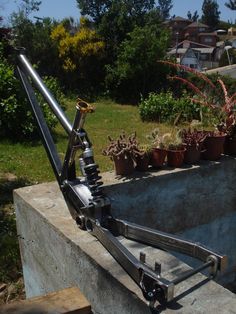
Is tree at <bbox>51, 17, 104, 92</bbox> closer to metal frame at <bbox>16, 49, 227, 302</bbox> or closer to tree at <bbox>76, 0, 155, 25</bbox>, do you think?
tree at <bbox>76, 0, 155, 25</bbox>

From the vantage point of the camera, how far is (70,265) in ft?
7.00

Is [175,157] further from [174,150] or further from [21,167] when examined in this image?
[21,167]

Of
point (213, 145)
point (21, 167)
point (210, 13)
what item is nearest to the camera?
point (213, 145)

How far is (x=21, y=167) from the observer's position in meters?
6.73

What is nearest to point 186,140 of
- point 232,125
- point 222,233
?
point 232,125

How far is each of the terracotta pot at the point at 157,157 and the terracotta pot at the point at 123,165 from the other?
0.63 feet

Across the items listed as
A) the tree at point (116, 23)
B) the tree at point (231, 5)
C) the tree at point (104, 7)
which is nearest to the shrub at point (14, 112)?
the tree at point (116, 23)

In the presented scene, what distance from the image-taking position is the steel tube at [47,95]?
2344 millimetres

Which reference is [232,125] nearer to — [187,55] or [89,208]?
[89,208]

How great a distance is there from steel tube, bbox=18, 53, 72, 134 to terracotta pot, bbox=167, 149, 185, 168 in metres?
0.90

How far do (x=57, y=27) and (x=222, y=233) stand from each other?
17253mm

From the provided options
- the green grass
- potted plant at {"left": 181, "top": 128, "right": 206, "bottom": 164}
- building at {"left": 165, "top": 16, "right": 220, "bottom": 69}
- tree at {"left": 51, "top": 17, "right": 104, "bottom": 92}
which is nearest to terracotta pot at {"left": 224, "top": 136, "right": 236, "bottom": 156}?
potted plant at {"left": 181, "top": 128, "right": 206, "bottom": 164}

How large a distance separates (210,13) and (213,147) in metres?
89.9

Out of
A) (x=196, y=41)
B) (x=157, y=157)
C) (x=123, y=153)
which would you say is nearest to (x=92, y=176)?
(x=123, y=153)
